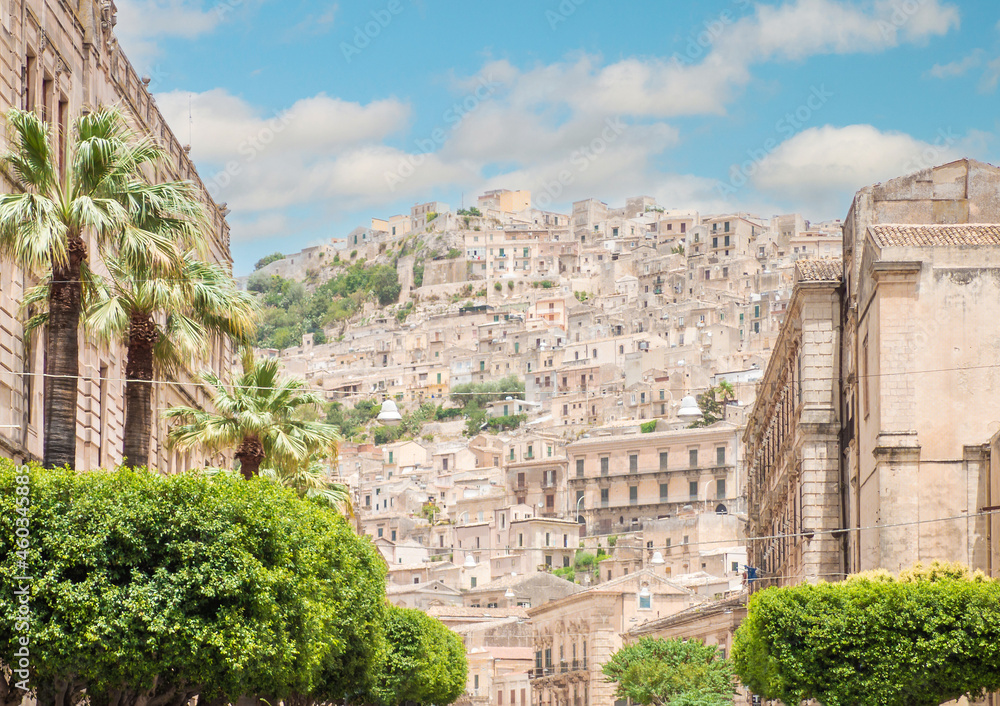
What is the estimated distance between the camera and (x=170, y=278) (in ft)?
78.8

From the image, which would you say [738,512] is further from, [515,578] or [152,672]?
[152,672]

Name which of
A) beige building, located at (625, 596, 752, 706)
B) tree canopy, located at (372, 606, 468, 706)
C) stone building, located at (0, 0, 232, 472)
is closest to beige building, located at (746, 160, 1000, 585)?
stone building, located at (0, 0, 232, 472)

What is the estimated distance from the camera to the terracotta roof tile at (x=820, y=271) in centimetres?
4675

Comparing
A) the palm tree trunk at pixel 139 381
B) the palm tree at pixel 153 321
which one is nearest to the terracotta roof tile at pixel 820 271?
the palm tree at pixel 153 321

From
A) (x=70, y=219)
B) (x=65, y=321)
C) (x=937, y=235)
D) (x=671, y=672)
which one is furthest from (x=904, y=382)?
(x=671, y=672)

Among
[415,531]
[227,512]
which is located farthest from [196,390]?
[415,531]

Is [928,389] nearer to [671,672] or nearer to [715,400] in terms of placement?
[671,672]

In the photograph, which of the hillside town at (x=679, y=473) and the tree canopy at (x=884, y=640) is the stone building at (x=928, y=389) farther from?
the tree canopy at (x=884, y=640)

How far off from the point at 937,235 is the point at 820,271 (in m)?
7.58

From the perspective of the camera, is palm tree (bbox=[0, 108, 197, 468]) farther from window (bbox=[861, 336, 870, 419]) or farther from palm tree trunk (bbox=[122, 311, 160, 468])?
window (bbox=[861, 336, 870, 419])

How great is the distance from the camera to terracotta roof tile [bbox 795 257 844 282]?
4675 centimetres

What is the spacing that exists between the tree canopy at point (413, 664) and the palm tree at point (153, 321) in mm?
29482

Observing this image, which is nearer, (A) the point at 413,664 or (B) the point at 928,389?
(B) the point at 928,389

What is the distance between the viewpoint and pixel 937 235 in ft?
131
